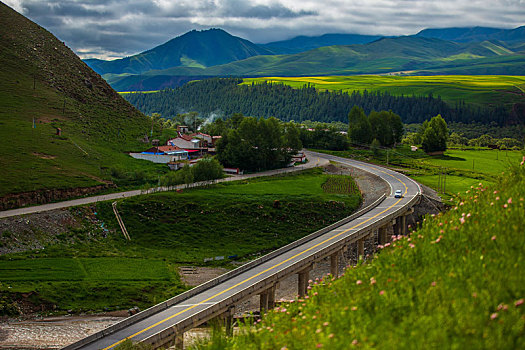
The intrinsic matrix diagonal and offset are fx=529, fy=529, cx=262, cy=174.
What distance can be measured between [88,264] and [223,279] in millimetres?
22264

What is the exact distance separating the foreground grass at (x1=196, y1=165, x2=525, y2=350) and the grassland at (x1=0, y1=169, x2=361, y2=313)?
120 feet

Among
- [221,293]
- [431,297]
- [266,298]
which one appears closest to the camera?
[431,297]

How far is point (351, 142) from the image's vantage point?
521 ft

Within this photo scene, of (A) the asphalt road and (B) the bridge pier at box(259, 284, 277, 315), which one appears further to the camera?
(A) the asphalt road

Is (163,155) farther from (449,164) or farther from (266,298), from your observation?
(266,298)

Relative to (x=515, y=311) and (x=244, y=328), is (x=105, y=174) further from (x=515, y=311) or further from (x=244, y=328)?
(x=515, y=311)

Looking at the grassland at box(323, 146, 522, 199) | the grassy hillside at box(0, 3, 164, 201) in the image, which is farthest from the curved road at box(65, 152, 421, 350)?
the grassland at box(323, 146, 522, 199)

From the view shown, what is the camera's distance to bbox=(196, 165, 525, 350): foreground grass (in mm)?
12906

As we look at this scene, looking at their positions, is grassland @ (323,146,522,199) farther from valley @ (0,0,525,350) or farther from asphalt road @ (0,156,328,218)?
asphalt road @ (0,156,328,218)

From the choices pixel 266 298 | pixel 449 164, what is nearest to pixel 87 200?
pixel 266 298

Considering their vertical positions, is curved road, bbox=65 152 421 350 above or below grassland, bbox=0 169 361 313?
above

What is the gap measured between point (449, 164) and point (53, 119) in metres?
94.5

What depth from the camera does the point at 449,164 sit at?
132500 mm

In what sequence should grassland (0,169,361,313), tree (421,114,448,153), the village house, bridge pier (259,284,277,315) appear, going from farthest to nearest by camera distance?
tree (421,114,448,153)
the village house
grassland (0,169,361,313)
bridge pier (259,284,277,315)
